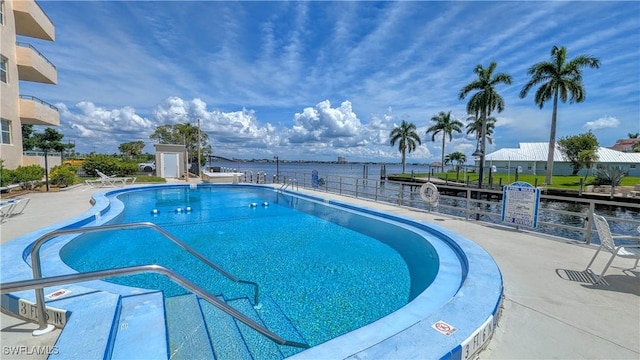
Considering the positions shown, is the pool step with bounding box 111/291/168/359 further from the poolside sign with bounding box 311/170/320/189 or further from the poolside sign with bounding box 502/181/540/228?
the poolside sign with bounding box 311/170/320/189

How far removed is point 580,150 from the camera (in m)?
35.7

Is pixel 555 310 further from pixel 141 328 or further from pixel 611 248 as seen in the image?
pixel 141 328

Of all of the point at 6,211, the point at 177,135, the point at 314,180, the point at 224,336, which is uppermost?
the point at 177,135

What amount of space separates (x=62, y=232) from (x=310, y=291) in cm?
298

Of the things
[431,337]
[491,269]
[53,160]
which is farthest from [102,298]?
[53,160]

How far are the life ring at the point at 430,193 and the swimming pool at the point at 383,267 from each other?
1.39 metres

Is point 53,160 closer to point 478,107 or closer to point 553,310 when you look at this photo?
point 553,310

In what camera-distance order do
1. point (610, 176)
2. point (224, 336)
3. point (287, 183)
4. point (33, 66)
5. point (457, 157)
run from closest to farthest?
point (224, 336) < point (33, 66) < point (287, 183) < point (610, 176) < point (457, 157)

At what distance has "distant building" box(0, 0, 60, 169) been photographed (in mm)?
12281

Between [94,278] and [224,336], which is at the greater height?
[94,278]

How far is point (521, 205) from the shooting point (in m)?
5.84

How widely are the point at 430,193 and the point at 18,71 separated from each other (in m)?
20.0

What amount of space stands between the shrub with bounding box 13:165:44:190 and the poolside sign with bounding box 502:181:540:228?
16.2m

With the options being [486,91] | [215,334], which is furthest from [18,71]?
[486,91]
